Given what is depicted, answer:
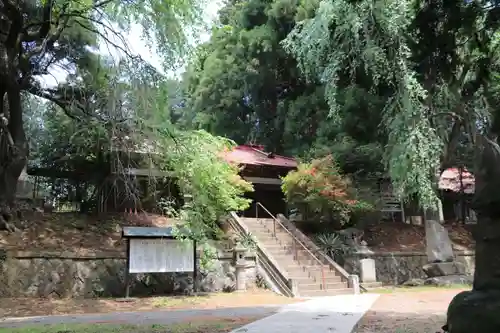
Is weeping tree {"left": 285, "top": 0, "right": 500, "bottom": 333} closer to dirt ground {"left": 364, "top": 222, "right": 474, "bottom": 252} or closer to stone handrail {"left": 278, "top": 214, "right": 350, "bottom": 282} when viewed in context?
stone handrail {"left": 278, "top": 214, "right": 350, "bottom": 282}

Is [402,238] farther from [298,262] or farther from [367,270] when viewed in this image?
[298,262]

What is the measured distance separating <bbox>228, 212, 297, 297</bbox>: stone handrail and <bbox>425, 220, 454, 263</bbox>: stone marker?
721cm

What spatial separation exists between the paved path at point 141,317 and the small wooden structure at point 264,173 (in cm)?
999

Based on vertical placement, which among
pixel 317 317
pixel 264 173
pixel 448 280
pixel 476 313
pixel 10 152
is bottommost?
pixel 317 317

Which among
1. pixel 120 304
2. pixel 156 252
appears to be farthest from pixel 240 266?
pixel 120 304

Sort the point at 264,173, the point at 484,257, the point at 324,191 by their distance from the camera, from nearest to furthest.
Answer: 1. the point at 484,257
2. the point at 324,191
3. the point at 264,173

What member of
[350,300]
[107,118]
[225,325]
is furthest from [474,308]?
[107,118]

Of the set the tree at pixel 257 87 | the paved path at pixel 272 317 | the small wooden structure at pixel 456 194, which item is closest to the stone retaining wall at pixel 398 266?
the tree at pixel 257 87

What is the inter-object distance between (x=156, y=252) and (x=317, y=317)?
5.55m

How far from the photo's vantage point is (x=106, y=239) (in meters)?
15.5

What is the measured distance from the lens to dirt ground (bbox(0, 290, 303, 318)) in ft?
37.4

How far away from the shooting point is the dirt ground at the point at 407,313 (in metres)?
8.54

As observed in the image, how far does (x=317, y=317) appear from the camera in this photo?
9883mm

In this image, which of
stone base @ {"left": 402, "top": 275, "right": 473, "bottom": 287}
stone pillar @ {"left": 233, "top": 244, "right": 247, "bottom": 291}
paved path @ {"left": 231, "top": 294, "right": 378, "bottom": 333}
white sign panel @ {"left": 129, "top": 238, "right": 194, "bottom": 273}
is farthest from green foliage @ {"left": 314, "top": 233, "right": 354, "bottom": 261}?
white sign panel @ {"left": 129, "top": 238, "right": 194, "bottom": 273}
